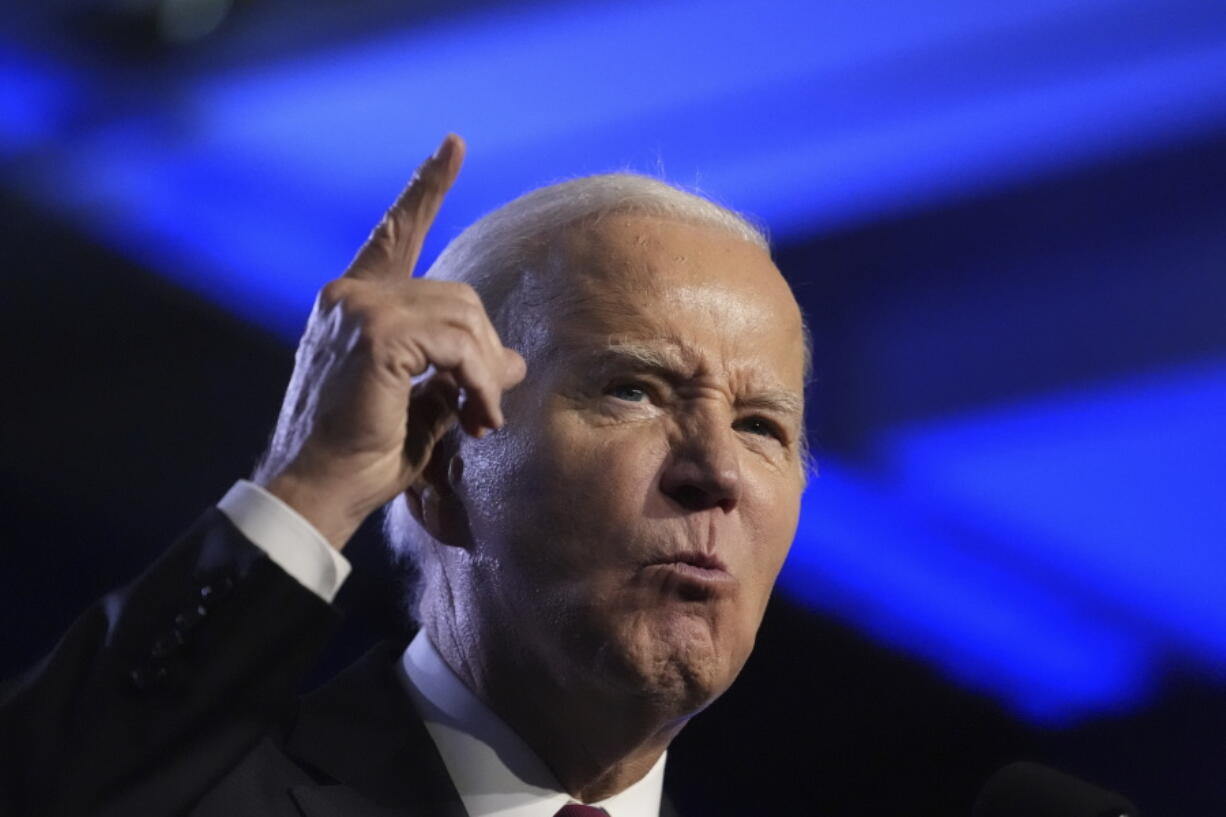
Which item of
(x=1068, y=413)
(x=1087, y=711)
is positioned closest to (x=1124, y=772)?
(x=1087, y=711)

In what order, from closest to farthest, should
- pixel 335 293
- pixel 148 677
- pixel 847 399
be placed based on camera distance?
pixel 148 677 → pixel 335 293 → pixel 847 399

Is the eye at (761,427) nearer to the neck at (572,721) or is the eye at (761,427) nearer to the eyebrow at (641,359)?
the eyebrow at (641,359)

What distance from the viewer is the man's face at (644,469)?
173 centimetres

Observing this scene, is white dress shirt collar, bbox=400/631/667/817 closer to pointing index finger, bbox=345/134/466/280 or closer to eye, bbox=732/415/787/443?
eye, bbox=732/415/787/443

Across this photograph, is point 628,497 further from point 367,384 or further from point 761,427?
point 367,384

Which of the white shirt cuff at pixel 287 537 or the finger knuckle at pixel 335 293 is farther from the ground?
the finger knuckle at pixel 335 293

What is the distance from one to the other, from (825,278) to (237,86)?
1.02 meters

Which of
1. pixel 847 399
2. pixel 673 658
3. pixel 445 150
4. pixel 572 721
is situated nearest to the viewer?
pixel 445 150

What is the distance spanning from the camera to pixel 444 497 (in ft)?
Result: 6.35

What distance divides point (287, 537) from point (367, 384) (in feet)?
0.52

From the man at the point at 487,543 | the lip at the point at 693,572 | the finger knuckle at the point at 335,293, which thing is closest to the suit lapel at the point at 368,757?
the man at the point at 487,543

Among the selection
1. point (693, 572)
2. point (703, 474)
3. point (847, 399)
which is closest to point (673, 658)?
point (693, 572)

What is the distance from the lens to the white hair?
197 cm

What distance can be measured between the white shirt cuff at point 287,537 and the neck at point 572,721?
1.60ft
